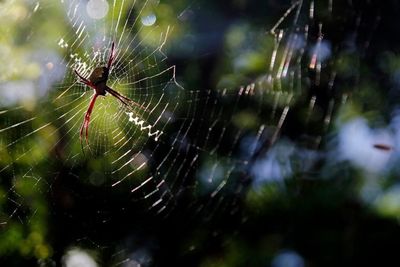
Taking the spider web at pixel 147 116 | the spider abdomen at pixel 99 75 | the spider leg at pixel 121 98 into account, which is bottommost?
the spider leg at pixel 121 98

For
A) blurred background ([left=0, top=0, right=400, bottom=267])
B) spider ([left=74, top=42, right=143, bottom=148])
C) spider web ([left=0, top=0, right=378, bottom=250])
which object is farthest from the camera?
Answer: blurred background ([left=0, top=0, right=400, bottom=267])

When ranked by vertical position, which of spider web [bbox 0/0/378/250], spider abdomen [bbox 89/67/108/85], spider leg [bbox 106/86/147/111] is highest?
spider web [bbox 0/0/378/250]

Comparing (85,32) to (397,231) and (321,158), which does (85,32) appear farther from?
(397,231)

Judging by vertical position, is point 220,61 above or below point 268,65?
above

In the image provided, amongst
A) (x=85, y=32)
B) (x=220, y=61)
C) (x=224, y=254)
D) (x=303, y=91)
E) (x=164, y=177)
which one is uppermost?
(x=220, y=61)

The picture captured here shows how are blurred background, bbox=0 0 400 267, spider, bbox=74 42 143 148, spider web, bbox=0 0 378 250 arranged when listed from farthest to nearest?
blurred background, bbox=0 0 400 267
spider web, bbox=0 0 378 250
spider, bbox=74 42 143 148

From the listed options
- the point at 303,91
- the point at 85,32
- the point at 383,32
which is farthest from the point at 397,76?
the point at 85,32
